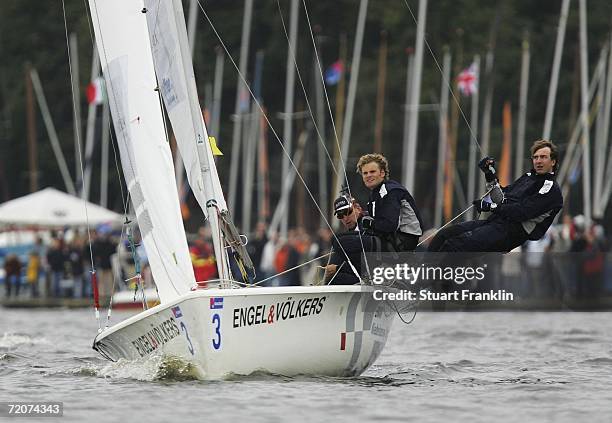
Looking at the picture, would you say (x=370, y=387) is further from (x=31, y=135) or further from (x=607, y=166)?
(x=31, y=135)

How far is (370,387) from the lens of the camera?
13492 millimetres

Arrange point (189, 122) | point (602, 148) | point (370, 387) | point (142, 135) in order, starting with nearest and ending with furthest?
1. point (370, 387)
2. point (189, 122)
3. point (142, 135)
4. point (602, 148)

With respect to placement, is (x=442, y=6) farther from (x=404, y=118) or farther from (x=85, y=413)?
(x=85, y=413)

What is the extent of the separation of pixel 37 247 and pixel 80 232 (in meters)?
1.32

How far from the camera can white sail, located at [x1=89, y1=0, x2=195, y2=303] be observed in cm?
1423

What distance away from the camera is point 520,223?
46.5 feet

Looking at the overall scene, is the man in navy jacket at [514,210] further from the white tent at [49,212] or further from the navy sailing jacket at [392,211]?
the white tent at [49,212]

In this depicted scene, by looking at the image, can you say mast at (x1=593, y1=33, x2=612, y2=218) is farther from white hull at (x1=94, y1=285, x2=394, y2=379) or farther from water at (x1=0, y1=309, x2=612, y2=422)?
white hull at (x1=94, y1=285, x2=394, y2=379)

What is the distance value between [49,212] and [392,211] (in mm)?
21975

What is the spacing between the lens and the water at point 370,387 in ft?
38.9

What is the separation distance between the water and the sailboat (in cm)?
22

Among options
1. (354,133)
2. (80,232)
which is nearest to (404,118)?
(354,133)

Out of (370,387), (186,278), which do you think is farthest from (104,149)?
(370,387)

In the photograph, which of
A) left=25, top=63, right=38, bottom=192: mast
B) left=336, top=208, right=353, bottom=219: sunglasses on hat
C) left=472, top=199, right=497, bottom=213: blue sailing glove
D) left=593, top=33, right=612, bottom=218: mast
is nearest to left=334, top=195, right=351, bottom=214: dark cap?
left=336, top=208, right=353, bottom=219: sunglasses on hat
